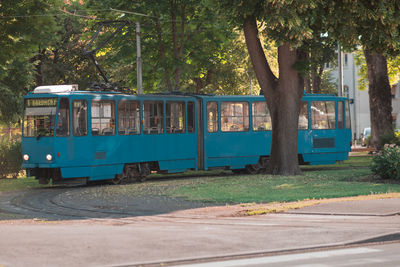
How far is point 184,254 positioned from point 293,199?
8185mm

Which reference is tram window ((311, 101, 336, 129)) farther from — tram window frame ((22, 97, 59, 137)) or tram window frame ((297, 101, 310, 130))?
tram window frame ((22, 97, 59, 137))

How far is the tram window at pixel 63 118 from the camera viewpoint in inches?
956

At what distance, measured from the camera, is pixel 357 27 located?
83.0ft

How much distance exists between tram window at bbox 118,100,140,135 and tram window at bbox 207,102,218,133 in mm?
3257

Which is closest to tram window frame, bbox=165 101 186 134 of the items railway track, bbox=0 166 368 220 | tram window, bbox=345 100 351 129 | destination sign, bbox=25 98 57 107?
destination sign, bbox=25 98 57 107

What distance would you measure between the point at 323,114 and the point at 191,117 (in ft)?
20.1

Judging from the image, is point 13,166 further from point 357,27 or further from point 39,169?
point 357,27

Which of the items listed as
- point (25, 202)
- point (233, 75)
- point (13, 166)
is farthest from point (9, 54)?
point (233, 75)

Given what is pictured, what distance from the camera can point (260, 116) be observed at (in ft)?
100

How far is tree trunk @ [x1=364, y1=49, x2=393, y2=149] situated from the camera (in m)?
41.5

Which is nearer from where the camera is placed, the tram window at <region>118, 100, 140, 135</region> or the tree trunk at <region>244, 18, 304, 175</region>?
the tram window at <region>118, 100, 140, 135</region>

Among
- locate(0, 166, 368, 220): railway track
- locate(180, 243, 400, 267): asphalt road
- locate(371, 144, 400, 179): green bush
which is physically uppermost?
locate(371, 144, 400, 179): green bush

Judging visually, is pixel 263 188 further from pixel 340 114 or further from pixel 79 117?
pixel 340 114

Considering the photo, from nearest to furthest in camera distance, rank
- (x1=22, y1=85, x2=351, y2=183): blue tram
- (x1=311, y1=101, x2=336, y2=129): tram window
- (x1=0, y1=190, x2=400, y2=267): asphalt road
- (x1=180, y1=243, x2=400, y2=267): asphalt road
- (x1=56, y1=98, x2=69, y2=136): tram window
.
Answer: (x1=180, y1=243, x2=400, y2=267): asphalt road < (x1=0, y1=190, x2=400, y2=267): asphalt road < (x1=56, y1=98, x2=69, y2=136): tram window < (x1=22, y1=85, x2=351, y2=183): blue tram < (x1=311, y1=101, x2=336, y2=129): tram window
